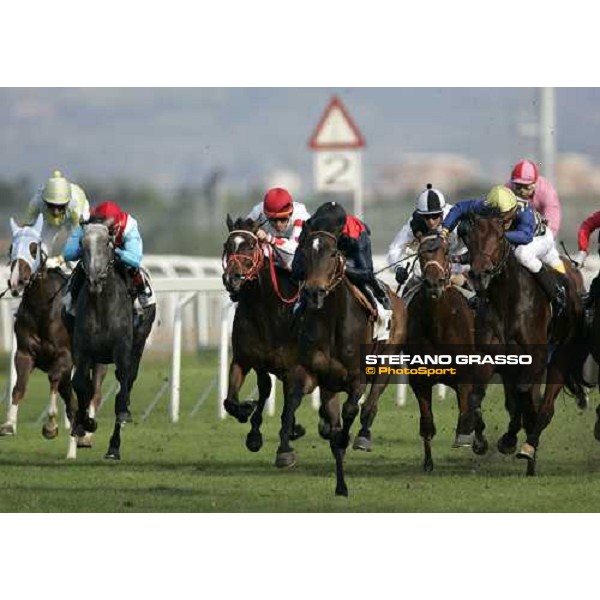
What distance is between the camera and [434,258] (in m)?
10.5

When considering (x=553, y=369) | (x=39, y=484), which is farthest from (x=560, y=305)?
(x=39, y=484)

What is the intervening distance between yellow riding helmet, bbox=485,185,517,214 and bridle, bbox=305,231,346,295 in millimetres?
1368

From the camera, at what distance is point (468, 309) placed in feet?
36.7

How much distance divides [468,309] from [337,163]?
3468 mm

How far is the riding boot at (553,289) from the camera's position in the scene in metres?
11.1

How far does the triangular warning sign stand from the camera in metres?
14.3

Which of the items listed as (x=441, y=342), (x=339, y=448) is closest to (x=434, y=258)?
(x=441, y=342)

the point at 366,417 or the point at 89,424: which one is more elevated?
the point at 366,417

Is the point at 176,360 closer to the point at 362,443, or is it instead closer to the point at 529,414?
the point at 529,414

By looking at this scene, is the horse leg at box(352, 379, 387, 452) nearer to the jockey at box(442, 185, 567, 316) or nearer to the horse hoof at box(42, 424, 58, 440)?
the jockey at box(442, 185, 567, 316)

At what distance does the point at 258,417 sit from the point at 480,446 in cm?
135

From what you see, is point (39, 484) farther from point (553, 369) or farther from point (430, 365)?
point (553, 369)

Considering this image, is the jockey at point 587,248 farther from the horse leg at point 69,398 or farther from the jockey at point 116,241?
the horse leg at point 69,398

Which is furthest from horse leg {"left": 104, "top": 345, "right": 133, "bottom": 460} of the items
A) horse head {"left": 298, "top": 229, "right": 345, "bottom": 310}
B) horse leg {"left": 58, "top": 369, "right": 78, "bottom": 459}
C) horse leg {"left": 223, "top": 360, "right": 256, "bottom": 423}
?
horse head {"left": 298, "top": 229, "right": 345, "bottom": 310}
